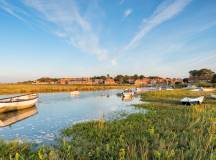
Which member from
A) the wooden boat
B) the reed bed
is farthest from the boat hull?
the reed bed

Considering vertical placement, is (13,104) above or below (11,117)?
above

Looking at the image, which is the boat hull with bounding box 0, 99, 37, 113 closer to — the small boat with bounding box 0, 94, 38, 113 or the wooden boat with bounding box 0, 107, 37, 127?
the small boat with bounding box 0, 94, 38, 113

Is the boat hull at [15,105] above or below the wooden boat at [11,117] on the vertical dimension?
above

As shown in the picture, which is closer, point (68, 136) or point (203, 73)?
point (68, 136)

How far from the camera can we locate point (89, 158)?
376 inches

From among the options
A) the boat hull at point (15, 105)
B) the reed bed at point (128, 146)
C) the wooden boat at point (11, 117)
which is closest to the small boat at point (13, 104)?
the boat hull at point (15, 105)

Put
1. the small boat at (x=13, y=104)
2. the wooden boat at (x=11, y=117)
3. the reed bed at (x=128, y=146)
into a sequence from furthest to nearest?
the small boat at (x=13, y=104)
the wooden boat at (x=11, y=117)
the reed bed at (x=128, y=146)

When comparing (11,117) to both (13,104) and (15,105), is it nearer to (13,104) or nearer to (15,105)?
(13,104)

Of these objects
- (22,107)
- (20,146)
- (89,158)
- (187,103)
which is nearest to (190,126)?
(89,158)

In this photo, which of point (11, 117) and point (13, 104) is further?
point (13, 104)

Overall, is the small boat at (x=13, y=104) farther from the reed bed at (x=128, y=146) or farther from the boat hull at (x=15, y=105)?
the reed bed at (x=128, y=146)

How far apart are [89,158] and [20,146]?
14.6ft

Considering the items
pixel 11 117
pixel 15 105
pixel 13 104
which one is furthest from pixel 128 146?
pixel 15 105

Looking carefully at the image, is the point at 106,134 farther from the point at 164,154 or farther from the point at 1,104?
the point at 1,104
